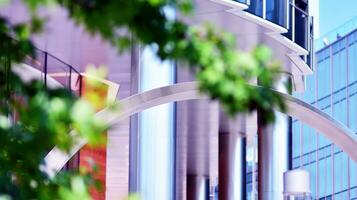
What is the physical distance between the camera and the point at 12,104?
4.52 m

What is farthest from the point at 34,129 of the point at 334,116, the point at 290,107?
the point at 334,116

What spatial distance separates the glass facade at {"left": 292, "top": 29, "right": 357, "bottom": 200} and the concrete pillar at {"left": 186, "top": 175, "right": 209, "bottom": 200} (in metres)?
7.70

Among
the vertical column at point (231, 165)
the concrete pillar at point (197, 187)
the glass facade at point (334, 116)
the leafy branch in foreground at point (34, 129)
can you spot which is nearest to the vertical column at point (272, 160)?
the vertical column at point (231, 165)

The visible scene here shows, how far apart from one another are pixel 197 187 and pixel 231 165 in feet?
39.2

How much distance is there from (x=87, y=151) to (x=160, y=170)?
309 centimetres

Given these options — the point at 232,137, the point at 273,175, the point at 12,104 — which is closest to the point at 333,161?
the point at 232,137

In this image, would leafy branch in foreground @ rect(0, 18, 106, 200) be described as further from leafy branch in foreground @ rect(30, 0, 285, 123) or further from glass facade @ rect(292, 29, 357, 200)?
glass facade @ rect(292, 29, 357, 200)

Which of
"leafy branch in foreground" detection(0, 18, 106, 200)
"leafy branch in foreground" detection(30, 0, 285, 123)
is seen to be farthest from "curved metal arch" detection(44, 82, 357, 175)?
"leafy branch in foreground" detection(30, 0, 285, 123)

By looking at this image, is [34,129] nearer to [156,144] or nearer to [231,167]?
[156,144]

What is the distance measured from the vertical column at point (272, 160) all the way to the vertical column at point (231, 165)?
12.4ft

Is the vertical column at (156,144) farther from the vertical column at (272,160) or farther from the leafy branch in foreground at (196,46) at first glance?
the leafy branch in foreground at (196,46)

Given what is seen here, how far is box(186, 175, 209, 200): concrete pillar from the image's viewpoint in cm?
5022

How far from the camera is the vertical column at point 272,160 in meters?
31.9

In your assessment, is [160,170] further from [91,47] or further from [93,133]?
[93,133]
